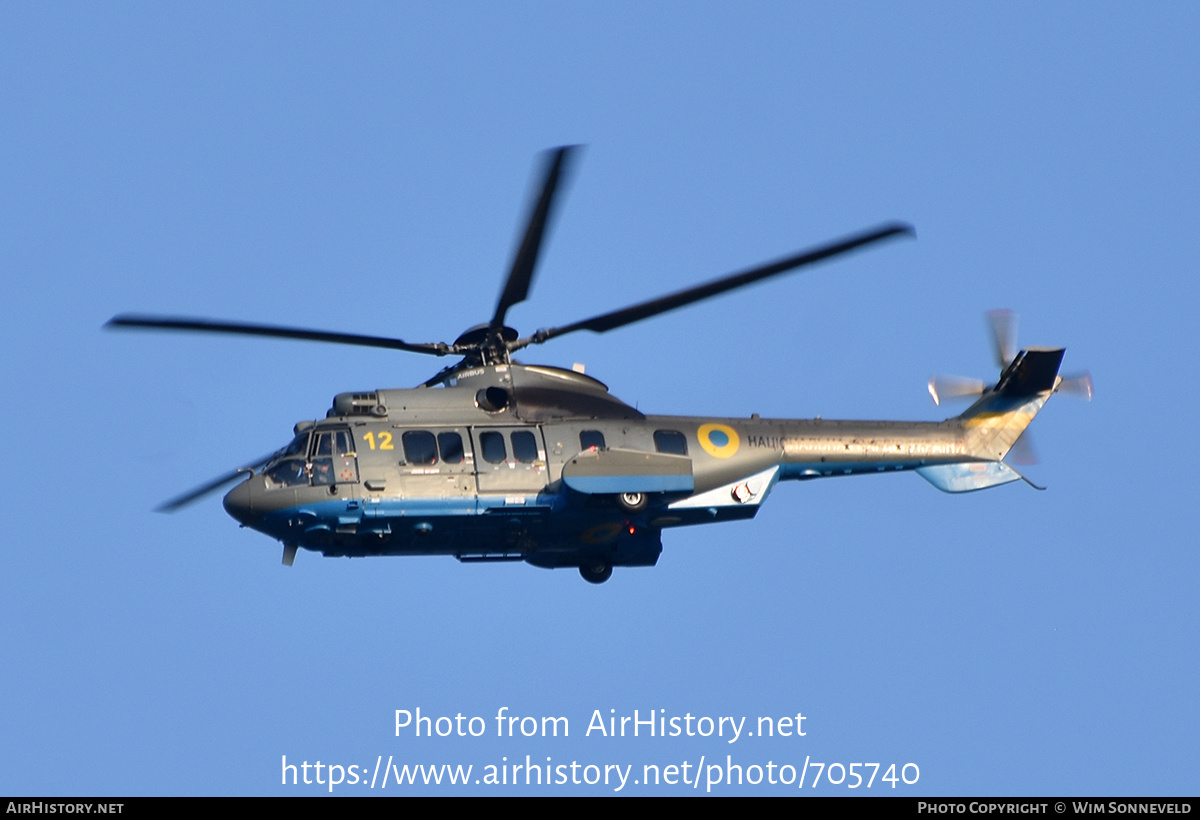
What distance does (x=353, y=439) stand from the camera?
3052cm

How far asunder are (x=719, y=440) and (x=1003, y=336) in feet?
20.4

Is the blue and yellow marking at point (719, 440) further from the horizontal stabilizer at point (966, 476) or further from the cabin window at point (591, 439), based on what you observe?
the horizontal stabilizer at point (966, 476)

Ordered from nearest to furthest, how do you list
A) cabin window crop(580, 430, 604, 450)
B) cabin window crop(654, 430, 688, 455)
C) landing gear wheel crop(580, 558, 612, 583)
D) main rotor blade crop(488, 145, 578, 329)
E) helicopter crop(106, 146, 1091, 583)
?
main rotor blade crop(488, 145, 578, 329) → helicopter crop(106, 146, 1091, 583) → cabin window crop(580, 430, 604, 450) → cabin window crop(654, 430, 688, 455) → landing gear wheel crop(580, 558, 612, 583)

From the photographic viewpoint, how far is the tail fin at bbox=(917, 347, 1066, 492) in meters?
33.7

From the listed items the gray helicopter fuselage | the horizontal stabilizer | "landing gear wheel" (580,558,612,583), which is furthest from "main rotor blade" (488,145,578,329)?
the horizontal stabilizer

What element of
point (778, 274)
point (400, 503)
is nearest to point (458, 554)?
point (400, 503)

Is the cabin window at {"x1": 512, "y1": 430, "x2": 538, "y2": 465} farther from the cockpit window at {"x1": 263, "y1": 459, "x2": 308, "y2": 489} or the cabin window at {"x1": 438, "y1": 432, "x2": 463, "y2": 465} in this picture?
the cockpit window at {"x1": 263, "y1": 459, "x2": 308, "y2": 489}

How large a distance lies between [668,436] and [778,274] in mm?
3780

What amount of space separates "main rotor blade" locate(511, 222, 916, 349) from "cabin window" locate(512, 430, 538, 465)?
5.77ft

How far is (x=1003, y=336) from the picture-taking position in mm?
34938

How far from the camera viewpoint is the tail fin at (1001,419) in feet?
110

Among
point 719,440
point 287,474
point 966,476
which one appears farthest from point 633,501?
point 966,476

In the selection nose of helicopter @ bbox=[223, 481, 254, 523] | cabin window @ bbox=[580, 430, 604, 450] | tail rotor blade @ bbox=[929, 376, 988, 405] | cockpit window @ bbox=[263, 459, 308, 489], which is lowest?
nose of helicopter @ bbox=[223, 481, 254, 523]
